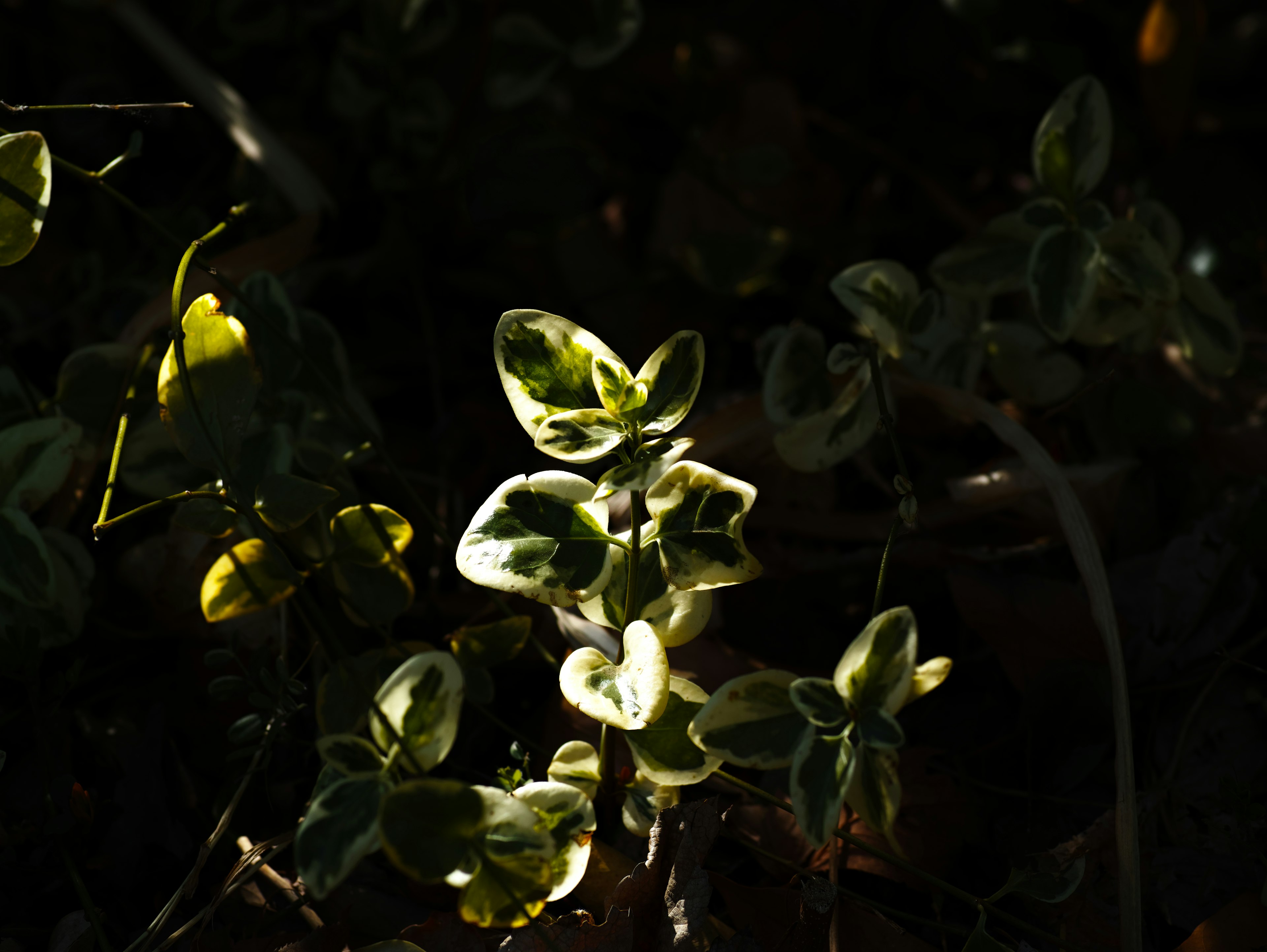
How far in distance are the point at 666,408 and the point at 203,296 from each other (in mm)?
410

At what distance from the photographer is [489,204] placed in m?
1.49

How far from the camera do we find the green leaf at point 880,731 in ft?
2.20

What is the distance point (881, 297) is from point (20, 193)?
32.6 inches

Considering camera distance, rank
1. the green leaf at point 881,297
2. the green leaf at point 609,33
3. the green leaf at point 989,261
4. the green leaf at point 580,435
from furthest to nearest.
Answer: the green leaf at point 609,33 → the green leaf at point 989,261 → the green leaf at point 881,297 → the green leaf at point 580,435

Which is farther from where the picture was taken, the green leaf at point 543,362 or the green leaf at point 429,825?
the green leaf at point 543,362

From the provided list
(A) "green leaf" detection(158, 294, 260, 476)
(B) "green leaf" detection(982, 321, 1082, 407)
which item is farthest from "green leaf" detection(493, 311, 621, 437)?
(B) "green leaf" detection(982, 321, 1082, 407)

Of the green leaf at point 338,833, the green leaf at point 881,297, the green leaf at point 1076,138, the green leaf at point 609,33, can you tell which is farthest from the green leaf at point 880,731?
the green leaf at point 609,33

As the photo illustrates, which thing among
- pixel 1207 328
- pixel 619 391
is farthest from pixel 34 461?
Answer: pixel 1207 328

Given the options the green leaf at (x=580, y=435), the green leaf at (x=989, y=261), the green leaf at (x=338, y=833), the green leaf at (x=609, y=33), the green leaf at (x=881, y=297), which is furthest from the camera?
the green leaf at (x=609, y=33)

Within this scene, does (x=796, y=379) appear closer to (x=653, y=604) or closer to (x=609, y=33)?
(x=653, y=604)

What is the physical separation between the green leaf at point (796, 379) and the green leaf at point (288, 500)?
1.53 feet

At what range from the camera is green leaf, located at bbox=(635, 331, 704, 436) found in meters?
0.76

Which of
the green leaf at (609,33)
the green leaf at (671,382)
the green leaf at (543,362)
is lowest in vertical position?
the green leaf at (671,382)

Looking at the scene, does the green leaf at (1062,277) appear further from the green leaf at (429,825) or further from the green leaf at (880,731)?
the green leaf at (429,825)
